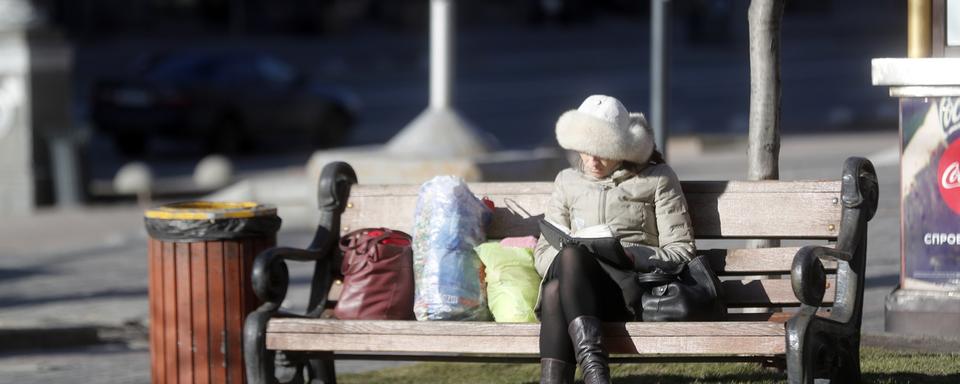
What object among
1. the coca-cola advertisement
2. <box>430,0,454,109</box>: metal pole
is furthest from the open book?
<box>430,0,454,109</box>: metal pole

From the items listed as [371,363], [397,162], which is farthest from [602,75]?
[371,363]

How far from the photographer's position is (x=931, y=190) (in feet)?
21.1

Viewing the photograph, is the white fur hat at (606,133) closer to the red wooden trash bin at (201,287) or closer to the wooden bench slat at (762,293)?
the wooden bench slat at (762,293)

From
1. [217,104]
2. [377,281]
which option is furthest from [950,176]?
[217,104]

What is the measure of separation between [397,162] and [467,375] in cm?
473

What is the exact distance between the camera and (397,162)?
1129cm

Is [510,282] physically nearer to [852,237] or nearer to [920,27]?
[852,237]

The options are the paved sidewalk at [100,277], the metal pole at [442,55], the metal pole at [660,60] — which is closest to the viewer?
the paved sidewalk at [100,277]

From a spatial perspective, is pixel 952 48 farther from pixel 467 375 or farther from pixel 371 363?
pixel 371 363

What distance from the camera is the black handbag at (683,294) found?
5.31 m

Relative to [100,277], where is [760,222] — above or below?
above

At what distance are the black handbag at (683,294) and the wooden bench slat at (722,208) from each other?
1.21 ft

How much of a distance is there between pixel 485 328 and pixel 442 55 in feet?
24.5

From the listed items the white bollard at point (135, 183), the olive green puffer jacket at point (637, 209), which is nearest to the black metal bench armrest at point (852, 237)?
the olive green puffer jacket at point (637, 209)
